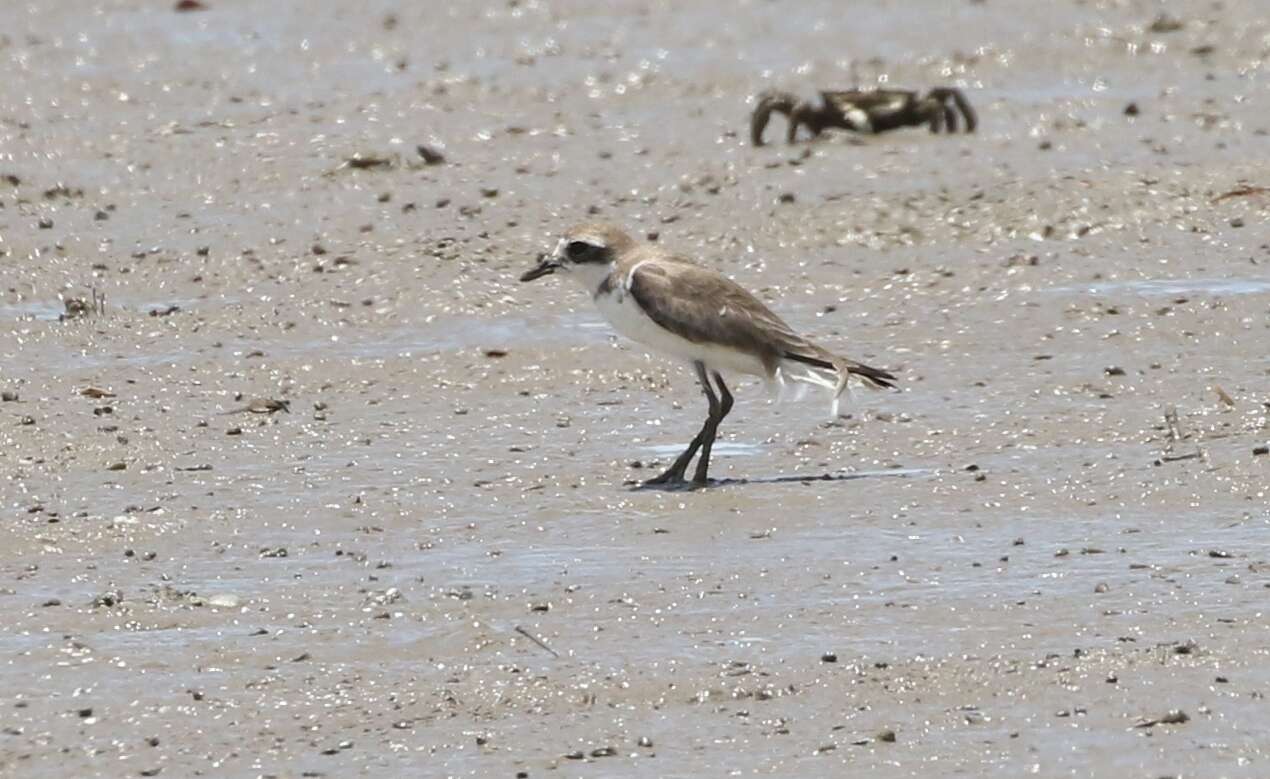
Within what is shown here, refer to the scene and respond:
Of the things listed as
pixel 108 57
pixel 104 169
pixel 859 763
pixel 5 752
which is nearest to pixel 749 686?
pixel 859 763

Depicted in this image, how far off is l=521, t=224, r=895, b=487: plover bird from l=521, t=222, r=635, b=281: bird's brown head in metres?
0.07

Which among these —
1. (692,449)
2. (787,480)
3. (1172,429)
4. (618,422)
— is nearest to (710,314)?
(692,449)

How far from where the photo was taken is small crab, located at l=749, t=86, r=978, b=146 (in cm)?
1494

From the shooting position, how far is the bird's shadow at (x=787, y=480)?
9.41 metres

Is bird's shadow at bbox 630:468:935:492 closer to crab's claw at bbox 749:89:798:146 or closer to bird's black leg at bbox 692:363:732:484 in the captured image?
bird's black leg at bbox 692:363:732:484

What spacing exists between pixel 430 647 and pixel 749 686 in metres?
0.95

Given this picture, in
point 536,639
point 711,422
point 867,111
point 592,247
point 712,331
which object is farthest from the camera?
point 867,111

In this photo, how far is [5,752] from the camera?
6797 mm

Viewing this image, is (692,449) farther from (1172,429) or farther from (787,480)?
(1172,429)

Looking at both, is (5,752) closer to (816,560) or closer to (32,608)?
(32,608)

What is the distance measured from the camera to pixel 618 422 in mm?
10523

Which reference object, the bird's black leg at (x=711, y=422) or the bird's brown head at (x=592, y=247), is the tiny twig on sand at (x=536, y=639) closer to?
the bird's black leg at (x=711, y=422)

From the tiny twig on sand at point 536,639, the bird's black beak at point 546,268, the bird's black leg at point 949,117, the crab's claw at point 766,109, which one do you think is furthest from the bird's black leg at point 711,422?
the bird's black leg at point 949,117

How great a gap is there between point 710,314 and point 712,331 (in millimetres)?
61
